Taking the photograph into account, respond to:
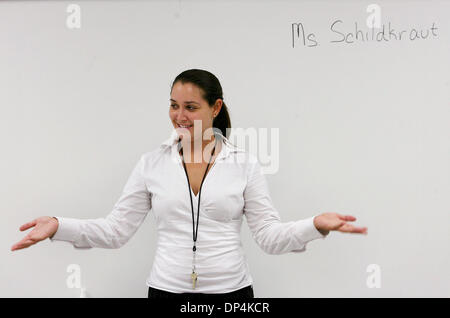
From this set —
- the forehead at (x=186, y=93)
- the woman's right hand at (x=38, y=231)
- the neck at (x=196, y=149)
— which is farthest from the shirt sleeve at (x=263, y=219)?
the woman's right hand at (x=38, y=231)

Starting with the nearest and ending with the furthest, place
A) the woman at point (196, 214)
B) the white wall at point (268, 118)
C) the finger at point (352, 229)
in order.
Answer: the finger at point (352, 229), the woman at point (196, 214), the white wall at point (268, 118)

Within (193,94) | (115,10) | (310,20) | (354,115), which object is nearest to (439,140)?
(354,115)

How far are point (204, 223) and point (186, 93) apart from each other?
0.36 meters

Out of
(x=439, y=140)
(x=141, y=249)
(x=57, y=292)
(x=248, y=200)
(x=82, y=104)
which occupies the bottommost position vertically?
(x=57, y=292)

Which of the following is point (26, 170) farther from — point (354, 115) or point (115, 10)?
point (354, 115)

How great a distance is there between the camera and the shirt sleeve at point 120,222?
3.95 ft

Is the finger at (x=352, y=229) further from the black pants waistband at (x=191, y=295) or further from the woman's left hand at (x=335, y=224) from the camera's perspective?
the black pants waistband at (x=191, y=295)

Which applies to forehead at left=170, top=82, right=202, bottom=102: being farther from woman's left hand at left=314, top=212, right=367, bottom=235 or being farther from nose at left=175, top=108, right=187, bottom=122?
woman's left hand at left=314, top=212, right=367, bottom=235

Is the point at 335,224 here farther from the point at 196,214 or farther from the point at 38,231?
the point at 38,231

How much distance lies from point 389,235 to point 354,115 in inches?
17.9

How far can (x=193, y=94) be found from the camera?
1.18 meters

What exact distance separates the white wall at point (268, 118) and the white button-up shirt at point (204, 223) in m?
0.35

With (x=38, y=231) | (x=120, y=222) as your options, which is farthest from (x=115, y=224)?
(x=38, y=231)

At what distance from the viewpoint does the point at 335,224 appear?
1.04 m
